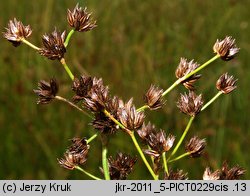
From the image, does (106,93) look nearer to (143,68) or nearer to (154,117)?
(154,117)

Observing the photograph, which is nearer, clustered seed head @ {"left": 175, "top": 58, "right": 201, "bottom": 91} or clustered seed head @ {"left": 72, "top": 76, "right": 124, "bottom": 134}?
clustered seed head @ {"left": 72, "top": 76, "right": 124, "bottom": 134}

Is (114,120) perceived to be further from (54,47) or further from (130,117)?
(54,47)

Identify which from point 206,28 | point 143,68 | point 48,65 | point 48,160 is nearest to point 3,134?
point 48,160

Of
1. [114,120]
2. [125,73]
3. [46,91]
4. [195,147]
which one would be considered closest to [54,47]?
[46,91]

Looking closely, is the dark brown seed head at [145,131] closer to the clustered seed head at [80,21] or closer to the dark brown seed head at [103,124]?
the dark brown seed head at [103,124]

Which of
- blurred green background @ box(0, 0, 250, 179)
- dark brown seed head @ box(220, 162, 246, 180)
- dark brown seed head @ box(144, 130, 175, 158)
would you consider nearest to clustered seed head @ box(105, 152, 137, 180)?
dark brown seed head @ box(144, 130, 175, 158)

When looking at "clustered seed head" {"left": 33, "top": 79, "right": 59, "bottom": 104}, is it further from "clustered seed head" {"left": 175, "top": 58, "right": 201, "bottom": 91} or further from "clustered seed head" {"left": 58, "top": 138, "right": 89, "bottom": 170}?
"clustered seed head" {"left": 175, "top": 58, "right": 201, "bottom": 91}
